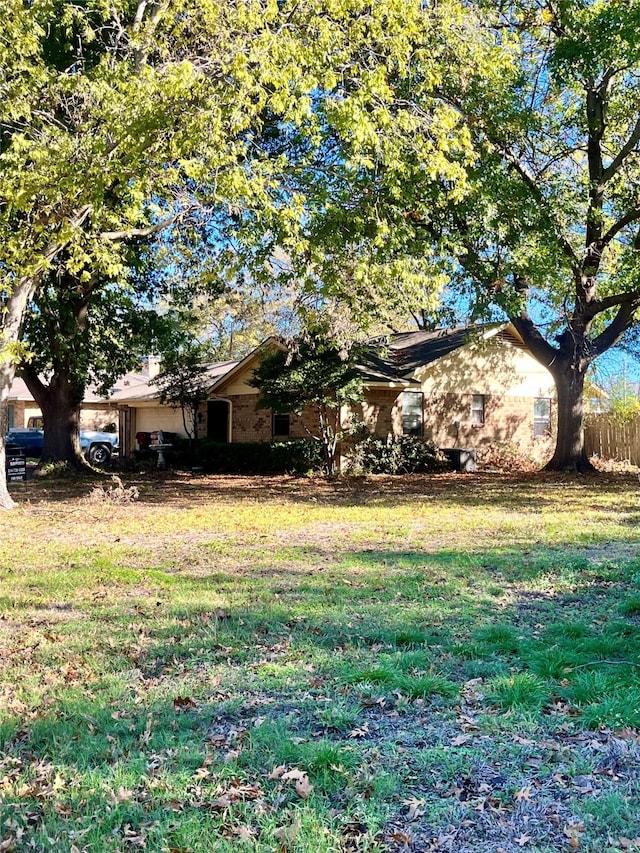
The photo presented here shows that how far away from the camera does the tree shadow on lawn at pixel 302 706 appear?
3066 millimetres

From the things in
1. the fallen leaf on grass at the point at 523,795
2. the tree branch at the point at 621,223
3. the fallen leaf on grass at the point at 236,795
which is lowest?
the fallen leaf on grass at the point at 236,795

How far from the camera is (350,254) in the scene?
12.1 metres

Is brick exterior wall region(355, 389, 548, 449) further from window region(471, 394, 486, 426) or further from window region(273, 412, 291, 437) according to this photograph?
window region(273, 412, 291, 437)

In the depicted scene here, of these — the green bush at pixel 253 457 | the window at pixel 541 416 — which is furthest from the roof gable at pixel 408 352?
the green bush at pixel 253 457

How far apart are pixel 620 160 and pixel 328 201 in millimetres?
8570

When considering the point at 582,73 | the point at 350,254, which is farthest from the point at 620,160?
the point at 350,254

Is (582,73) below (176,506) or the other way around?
the other way around

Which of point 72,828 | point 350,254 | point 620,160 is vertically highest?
point 620,160

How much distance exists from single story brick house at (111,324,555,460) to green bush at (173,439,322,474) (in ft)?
4.04

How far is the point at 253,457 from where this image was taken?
76.3 feet

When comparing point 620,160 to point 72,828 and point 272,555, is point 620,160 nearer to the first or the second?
point 272,555

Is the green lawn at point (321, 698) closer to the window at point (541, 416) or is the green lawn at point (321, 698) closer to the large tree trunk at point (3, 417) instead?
the large tree trunk at point (3, 417)

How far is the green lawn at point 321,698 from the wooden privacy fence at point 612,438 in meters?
15.3

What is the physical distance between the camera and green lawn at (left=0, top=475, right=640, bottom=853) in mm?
2975
